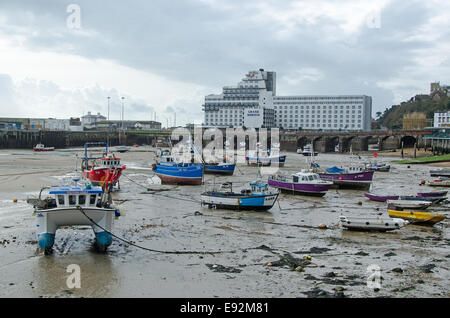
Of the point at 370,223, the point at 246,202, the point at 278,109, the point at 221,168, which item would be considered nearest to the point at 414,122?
the point at 278,109

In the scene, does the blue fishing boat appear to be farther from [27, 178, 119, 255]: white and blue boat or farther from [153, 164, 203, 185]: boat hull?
[27, 178, 119, 255]: white and blue boat

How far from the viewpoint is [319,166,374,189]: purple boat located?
43562 millimetres

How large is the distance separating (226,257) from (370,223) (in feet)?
30.6

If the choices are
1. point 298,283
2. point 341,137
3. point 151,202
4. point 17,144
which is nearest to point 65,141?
→ point 17,144

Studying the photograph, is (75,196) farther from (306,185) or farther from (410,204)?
(306,185)

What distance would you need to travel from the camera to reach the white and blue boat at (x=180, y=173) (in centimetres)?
4394

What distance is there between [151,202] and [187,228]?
9248 mm

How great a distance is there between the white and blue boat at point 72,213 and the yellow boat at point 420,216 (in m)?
16.9

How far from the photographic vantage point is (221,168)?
54719mm

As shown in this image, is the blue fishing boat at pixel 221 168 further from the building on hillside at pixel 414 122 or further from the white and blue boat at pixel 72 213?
the building on hillside at pixel 414 122

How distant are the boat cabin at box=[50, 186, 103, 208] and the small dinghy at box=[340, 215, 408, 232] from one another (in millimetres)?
13241

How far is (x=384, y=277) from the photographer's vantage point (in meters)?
16.6

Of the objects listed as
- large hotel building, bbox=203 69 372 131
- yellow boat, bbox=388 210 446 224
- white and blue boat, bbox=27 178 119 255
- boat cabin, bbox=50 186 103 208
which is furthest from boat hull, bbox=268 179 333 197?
large hotel building, bbox=203 69 372 131
